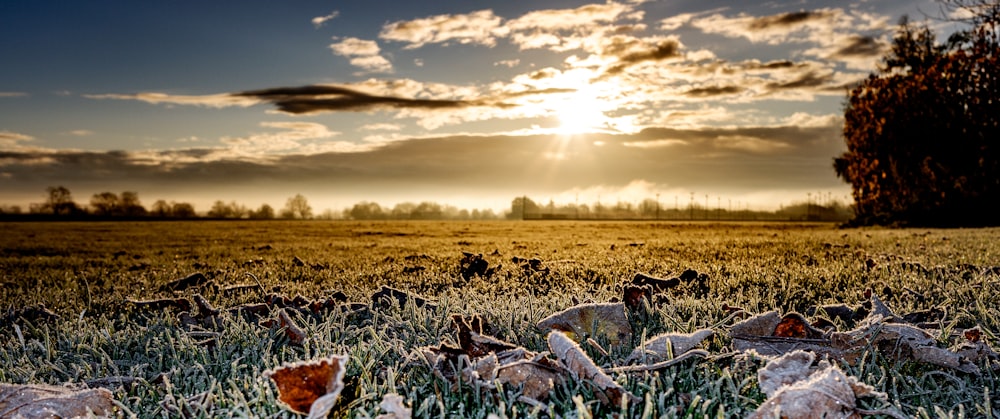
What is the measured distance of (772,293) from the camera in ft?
13.2

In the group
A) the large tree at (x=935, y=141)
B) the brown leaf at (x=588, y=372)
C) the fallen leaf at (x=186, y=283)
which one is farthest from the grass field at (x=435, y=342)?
the large tree at (x=935, y=141)

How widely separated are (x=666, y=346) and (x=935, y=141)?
31.7 m

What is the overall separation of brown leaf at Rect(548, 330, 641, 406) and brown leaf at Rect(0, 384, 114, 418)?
129 cm

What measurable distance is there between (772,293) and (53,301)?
4.84 meters

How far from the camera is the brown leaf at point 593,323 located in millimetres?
2594

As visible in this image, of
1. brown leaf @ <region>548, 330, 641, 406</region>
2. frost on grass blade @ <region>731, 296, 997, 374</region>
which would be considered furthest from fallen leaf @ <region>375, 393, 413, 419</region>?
frost on grass blade @ <region>731, 296, 997, 374</region>

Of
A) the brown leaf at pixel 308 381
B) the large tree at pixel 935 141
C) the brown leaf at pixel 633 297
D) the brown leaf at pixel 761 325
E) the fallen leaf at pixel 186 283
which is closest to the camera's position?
the brown leaf at pixel 308 381

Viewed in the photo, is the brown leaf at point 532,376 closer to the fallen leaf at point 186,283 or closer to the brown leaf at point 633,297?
the brown leaf at point 633,297

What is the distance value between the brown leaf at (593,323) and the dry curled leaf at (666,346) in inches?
14.6

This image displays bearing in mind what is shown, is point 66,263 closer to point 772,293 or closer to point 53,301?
point 53,301

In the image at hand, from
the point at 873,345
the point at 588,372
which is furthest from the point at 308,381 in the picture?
the point at 873,345

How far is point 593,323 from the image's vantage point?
8.60 feet

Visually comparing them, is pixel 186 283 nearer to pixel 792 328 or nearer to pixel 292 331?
pixel 292 331

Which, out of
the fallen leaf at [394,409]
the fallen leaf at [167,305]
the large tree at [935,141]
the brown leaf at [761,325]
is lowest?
the fallen leaf at [167,305]
